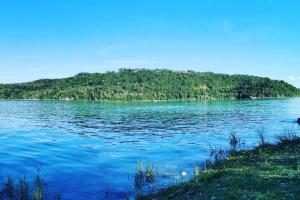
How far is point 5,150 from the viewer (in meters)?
42.0

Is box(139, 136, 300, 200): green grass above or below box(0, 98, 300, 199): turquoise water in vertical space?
above

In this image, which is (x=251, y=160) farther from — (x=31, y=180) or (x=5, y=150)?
(x=5, y=150)

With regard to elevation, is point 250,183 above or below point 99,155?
above

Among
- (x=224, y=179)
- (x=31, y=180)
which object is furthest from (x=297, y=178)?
(x=31, y=180)

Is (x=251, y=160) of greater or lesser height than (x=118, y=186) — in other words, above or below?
above

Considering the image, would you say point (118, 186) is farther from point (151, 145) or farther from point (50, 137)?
point (50, 137)

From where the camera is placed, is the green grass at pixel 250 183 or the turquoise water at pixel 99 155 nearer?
the green grass at pixel 250 183

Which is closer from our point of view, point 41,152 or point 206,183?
point 206,183

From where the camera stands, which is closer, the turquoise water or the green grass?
the green grass

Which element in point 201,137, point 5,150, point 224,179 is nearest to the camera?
point 224,179

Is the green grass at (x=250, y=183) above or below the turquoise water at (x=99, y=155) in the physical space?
above

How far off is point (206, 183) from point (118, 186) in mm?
7382

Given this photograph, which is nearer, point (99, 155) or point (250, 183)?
point (250, 183)

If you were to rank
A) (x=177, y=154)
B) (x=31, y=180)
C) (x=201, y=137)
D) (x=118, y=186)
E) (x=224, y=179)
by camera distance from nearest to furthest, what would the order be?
(x=224, y=179) → (x=118, y=186) → (x=31, y=180) → (x=177, y=154) → (x=201, y=137)
